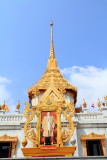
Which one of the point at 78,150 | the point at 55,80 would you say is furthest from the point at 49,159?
the point at 55,80

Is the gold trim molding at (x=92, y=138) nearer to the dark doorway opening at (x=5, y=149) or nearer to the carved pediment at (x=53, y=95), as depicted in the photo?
the carved pediment at (x=53, y=95)

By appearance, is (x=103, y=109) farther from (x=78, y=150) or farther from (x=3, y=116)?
(x=3, y=116)

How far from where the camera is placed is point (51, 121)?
17.3 meters

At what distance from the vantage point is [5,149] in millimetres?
19438

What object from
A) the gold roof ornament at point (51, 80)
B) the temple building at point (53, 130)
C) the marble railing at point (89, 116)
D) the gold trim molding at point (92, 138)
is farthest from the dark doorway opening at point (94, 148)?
the gold roof ornament at point (51, 80)

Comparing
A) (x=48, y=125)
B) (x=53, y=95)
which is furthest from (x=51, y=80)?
(x=48, y=125)

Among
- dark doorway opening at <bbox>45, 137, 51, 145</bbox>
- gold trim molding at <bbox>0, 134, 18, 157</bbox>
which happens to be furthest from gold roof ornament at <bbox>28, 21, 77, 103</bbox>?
dark doorway opening at <bbox>45, 137, 51, 145</bbox>

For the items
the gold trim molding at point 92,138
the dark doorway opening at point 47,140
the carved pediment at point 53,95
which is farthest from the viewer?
the carved pediment at point 53,95

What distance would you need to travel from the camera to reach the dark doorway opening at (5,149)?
62.6 ft

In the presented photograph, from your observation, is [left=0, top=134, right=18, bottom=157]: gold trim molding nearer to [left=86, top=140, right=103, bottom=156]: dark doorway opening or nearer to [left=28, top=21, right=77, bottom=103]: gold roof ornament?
[left=86, top=140, right=103, bottom=156]: dark doorway opening

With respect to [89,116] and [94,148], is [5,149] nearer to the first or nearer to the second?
[94,148]

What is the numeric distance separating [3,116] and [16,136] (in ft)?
7.76

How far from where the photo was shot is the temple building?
1623 centimetres

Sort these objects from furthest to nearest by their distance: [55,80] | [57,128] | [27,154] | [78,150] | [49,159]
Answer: [55,80] < [78,150] < [57,128] < [27,154] < [49,159]
